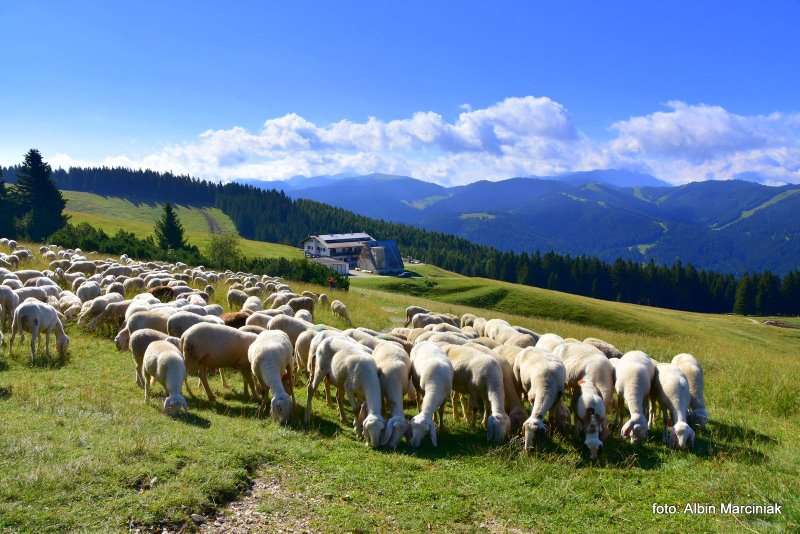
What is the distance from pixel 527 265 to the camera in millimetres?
130875

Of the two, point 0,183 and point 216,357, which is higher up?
point 0,183

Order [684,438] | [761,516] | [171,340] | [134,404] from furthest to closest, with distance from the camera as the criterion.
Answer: [171,340] < [134,404] < [684,438] < [761,516]

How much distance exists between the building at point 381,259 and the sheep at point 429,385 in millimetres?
94698

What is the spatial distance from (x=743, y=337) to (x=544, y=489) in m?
57.6

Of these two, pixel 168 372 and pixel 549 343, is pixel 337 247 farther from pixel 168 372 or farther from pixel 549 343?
pixel 168 372

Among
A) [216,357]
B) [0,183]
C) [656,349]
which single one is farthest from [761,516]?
[0,183]

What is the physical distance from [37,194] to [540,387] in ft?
258

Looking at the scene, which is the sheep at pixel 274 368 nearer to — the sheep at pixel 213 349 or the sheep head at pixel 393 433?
the sheep at pixel 213 349

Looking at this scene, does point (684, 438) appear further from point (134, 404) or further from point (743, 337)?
point (743, 337)

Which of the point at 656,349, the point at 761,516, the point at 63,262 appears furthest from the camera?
the point at 63,262

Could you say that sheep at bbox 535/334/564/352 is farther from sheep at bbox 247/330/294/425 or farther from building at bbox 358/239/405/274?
building at bbox 358/239/405/274

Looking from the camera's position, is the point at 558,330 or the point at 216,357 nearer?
the point at 216,357

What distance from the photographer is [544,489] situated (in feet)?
27.7

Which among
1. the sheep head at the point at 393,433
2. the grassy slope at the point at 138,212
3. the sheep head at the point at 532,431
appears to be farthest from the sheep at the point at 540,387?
the grassy slope at the point at 138,212
